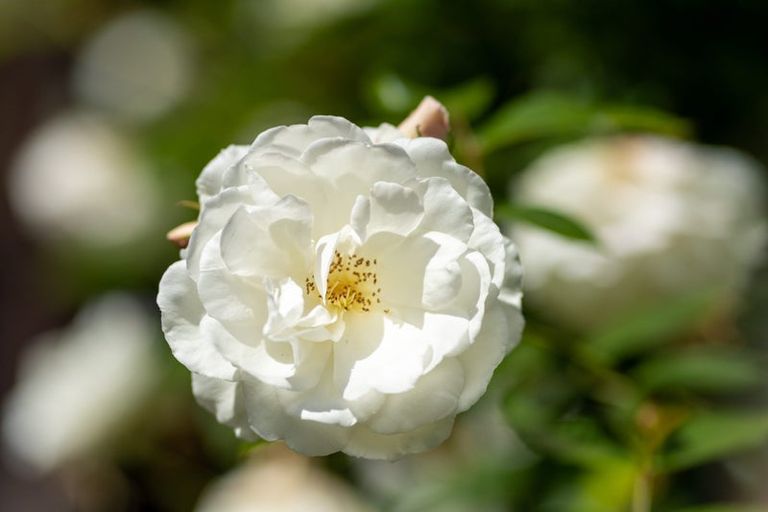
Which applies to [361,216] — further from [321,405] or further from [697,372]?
[697,372]

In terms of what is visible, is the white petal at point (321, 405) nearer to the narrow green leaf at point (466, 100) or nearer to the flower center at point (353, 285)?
the flower center at point (353, 285)

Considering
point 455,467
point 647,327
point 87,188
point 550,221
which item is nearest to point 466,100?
point 550,221

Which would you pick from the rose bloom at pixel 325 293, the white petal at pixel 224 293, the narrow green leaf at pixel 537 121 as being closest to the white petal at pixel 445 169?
the rose bloom at pixel 325 293

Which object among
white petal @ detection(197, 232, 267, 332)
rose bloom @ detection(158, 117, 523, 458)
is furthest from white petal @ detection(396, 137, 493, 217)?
white petal @ detection(197, 232, 267, 332)

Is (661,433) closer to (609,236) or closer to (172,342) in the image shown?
(609,236)

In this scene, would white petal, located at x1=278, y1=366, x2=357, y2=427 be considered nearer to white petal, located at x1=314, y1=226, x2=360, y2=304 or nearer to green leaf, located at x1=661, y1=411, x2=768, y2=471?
white petal, located at x1=314, y1=226, x2=360, y2=304

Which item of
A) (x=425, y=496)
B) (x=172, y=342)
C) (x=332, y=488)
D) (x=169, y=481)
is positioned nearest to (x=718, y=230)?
(x=425, y=496)
